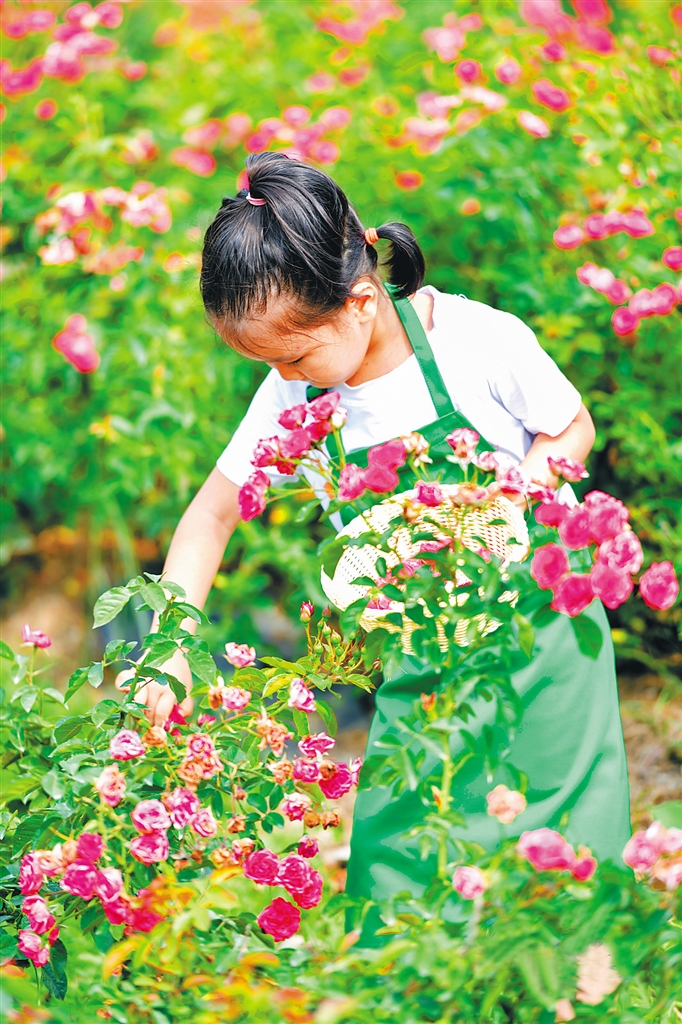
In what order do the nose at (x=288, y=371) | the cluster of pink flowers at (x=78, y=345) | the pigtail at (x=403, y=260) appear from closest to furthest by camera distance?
the nose at (x=288, y=371), the pigtail at (x=403, y=260), the cluster of pink flowers at (x=78, y=345)

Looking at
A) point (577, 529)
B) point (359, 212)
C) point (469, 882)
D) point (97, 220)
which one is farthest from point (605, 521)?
point (97, 220)

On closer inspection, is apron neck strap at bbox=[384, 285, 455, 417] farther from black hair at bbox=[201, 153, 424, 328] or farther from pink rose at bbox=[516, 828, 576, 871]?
pink rose at bbox=[516, 828, 576, 871]

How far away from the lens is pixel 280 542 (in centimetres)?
262

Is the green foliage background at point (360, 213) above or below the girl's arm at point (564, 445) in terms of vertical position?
below

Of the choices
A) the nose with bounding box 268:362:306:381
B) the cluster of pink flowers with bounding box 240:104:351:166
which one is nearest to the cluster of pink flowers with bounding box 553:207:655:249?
the cluster of pink flowers with bounding box 240:104:351:166

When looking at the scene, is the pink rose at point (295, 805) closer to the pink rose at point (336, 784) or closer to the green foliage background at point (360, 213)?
the pink rose at point (336, 784)

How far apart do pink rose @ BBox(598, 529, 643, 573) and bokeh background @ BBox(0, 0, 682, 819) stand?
4.18ft

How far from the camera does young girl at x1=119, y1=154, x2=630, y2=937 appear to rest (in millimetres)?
1480

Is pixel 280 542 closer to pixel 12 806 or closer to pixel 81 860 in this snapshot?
pixel 12 806

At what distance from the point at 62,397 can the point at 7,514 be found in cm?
38

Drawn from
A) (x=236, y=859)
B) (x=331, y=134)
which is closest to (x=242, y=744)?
(x=236, y=859)

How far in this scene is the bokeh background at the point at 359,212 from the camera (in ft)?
8.02

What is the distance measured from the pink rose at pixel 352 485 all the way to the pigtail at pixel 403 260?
61cm

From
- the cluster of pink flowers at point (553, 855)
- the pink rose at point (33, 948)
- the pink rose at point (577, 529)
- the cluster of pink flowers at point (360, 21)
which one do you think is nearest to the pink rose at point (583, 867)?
the cluster of pink flowers at point (553, 855)
